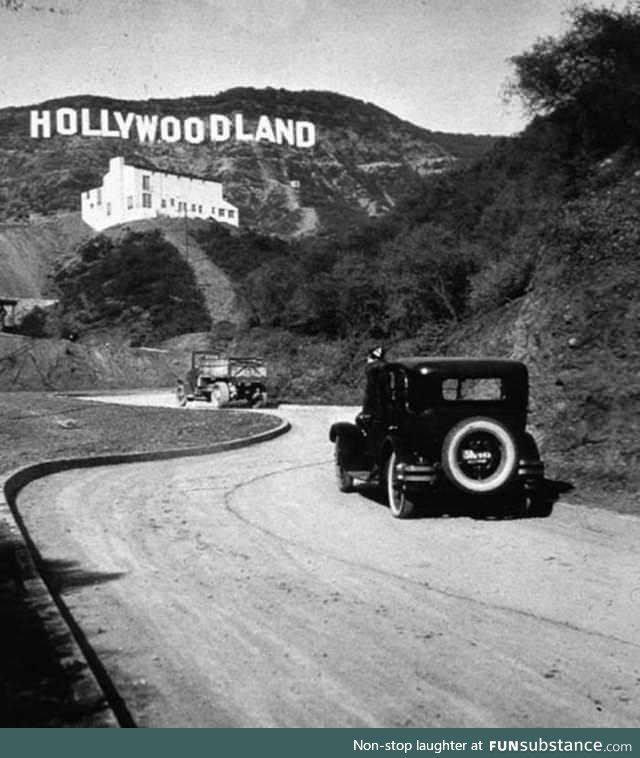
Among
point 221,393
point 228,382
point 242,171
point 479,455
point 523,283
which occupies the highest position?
point 242,171

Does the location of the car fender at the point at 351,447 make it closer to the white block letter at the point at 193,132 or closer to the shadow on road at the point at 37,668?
the shadow on road at the point at 37,668

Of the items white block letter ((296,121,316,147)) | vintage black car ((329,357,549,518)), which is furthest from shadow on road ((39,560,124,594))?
white block letter ((296,121,316,147))

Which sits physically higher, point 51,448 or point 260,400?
point 51,448

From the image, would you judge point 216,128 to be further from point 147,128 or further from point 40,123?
point 40,123

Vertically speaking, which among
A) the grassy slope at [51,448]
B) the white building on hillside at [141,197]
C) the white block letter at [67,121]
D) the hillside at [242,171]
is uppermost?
the white block letter at [67,121]

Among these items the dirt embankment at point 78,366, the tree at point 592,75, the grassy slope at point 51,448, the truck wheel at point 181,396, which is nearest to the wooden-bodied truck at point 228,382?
the truck wheel at point 181,396

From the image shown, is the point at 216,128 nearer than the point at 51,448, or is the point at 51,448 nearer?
the point at 51,448

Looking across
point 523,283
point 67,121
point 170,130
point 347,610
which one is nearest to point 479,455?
point 347,610

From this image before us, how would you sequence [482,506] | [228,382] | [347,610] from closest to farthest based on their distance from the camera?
[347,610], [482,506], [228,382]
